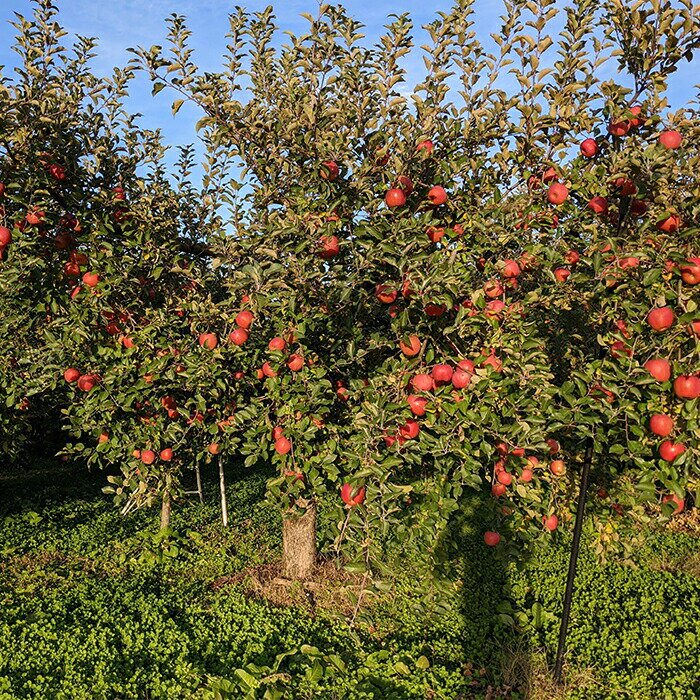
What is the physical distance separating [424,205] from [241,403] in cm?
253

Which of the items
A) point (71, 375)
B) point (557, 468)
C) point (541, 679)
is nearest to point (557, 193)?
point (557, 468)

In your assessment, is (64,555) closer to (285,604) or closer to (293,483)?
(285,604)

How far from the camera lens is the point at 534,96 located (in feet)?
12.9

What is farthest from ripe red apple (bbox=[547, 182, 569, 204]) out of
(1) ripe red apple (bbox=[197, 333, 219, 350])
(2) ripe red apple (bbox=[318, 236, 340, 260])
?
(1) ripe red apple (bbox=[197, 333, 219, 350])

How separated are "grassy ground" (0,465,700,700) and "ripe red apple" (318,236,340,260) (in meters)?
2.34

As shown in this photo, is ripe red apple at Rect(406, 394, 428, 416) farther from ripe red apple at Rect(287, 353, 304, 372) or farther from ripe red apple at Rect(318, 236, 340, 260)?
ripe red apple at Rect(318, 236, 340, 260)

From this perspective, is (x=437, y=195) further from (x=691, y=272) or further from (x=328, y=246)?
(x=691, y=272)

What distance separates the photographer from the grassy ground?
4.37 meters

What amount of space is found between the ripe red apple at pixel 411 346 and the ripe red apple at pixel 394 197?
916 mm

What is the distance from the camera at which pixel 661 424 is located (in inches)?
130

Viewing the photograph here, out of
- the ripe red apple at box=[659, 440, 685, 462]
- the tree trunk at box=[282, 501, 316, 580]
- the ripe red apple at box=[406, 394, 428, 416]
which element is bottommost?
the tree trunk at box=[282, 501, 316, 580]

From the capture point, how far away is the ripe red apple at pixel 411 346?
388 cm

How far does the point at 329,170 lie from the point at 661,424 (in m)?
2.74

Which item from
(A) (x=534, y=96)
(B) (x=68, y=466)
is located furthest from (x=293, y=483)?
(B) (x=68, y=466)
